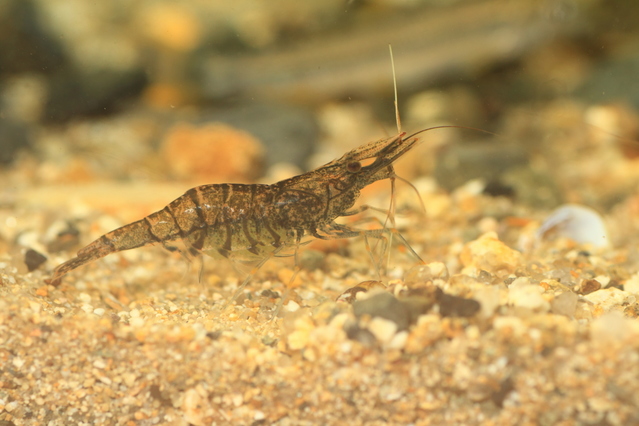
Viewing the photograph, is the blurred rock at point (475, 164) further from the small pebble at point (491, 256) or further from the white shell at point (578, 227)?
the small pebble at point (491, 256)

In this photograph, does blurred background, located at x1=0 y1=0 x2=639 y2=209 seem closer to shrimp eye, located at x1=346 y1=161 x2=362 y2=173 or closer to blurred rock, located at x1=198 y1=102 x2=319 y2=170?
blurred rock, located at x1=198 y1=102 x2=319 y2=170

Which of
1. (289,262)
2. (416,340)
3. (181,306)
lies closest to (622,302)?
(416,340)

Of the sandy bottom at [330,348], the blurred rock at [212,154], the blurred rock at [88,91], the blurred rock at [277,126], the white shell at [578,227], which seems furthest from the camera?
the blurred rock at [277,126]

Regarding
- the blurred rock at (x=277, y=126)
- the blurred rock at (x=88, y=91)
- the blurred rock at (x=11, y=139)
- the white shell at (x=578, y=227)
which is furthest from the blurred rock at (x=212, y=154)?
the white shell at (x=578, y=227)

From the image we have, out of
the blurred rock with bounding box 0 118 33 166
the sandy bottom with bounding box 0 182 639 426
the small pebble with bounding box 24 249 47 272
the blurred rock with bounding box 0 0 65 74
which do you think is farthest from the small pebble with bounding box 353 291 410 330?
the blurred rock with bounding box 0 118 33 166

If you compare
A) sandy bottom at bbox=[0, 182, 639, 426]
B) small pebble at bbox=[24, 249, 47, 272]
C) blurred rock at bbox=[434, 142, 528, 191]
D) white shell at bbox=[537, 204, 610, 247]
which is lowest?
sandy bottom at bbox=[0, 182, 639, 426]

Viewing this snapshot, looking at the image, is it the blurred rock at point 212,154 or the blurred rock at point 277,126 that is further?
the blurred rock at point 277,126
